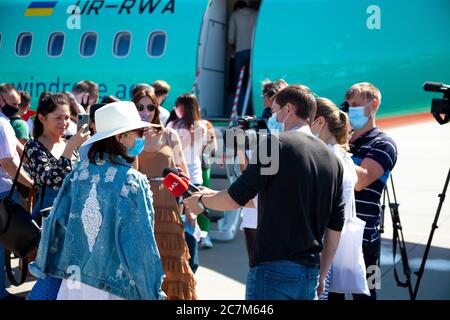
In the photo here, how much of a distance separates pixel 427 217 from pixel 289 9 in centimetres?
393

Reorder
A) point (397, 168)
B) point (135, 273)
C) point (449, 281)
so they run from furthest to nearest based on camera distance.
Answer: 1. point (397, 168)
2. point (449, 281)
3. point (135, 273)

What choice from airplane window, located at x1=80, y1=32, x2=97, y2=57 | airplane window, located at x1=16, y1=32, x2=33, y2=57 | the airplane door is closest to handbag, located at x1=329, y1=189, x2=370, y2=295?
the airplane door

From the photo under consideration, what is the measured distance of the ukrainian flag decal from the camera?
42.9 ft

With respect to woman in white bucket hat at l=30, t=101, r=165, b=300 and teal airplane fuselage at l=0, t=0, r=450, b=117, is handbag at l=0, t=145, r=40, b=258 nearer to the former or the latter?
woman in white bucket hat at l=30, t=101, r=165, b=300

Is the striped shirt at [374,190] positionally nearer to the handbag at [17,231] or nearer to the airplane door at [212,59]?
the handbag at [17,231]

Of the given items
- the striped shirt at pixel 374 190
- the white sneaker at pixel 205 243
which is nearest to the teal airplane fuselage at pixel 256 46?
the white sneaker at pixel 205 243

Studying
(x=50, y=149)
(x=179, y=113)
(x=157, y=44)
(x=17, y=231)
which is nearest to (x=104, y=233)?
(x=17, y=231)

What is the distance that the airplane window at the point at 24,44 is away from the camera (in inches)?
530

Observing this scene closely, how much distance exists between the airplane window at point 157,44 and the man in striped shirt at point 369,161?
716 centimetres

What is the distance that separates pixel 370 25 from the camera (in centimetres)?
943

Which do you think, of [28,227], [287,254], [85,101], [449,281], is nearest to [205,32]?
[85,101]

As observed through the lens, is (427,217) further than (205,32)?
No

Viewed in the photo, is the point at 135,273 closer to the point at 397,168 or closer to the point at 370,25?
the point at 397,168

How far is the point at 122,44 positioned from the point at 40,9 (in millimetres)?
2276
